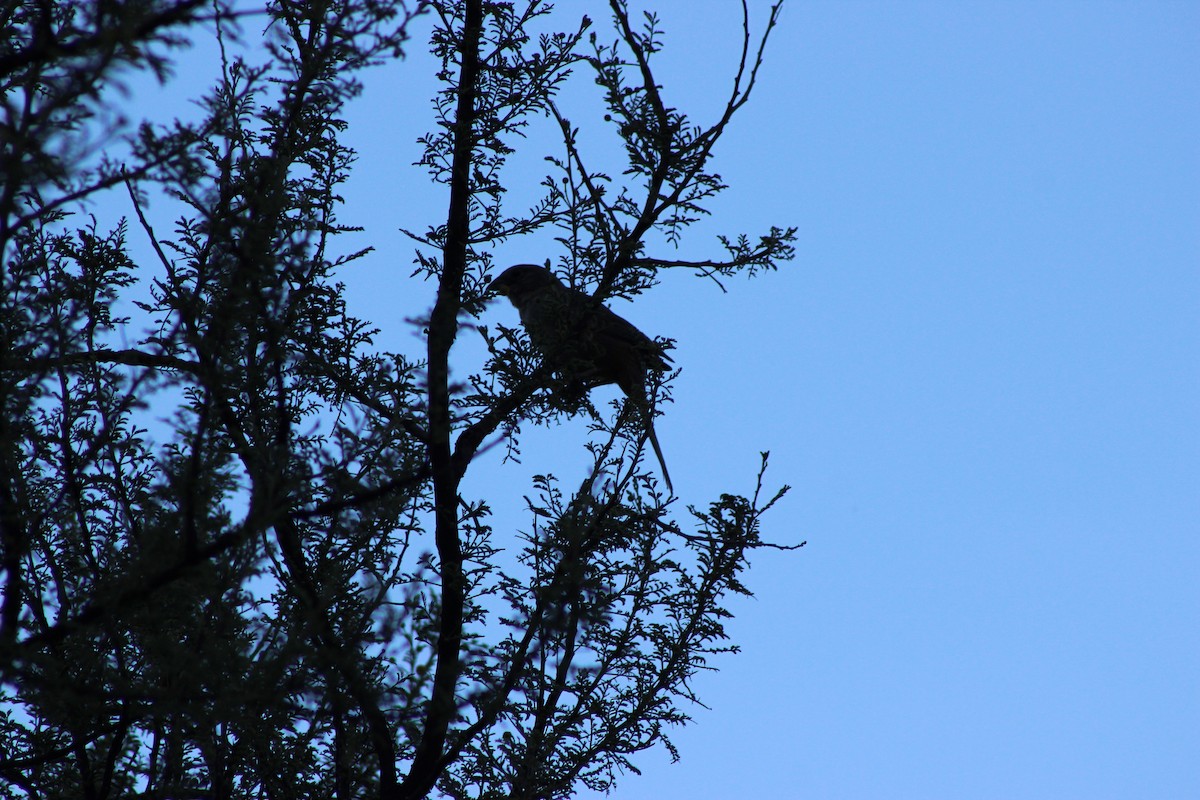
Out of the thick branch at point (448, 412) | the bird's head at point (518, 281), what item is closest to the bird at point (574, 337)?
the thick branch at point (448, 412)

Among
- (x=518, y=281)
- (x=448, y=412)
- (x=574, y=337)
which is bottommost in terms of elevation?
(x=448, y=412)

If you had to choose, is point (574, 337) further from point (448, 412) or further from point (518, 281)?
point (518, 281)

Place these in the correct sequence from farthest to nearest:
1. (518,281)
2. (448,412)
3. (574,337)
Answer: (518,281) < (574,337) < (448,412)

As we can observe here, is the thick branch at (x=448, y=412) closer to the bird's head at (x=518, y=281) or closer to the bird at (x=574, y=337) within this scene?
the bird at (x=574, y=337)

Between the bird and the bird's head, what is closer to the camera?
the bird

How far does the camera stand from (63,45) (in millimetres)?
2566

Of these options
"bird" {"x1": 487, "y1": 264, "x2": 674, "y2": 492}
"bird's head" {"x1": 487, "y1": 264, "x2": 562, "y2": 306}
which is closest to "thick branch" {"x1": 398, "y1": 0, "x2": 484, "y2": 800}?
"bird" {"x1": 487, "y1": 264, "x2": 674, "y2": 492}

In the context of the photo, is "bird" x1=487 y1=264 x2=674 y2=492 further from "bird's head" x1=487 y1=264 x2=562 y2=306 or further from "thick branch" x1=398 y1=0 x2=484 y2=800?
"bird's head" x1=487 y1=264 x2=562 y2=306

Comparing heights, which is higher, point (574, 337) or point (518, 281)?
point (518, 281)

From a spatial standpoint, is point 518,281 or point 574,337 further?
point 518,281

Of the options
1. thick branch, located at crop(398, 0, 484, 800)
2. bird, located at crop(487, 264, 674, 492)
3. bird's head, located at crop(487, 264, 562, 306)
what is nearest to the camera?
thick branch, located at crop(398, 0, 484, 800)

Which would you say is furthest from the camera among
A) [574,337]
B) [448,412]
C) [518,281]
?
[518,281]

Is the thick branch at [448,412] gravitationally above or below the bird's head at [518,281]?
below

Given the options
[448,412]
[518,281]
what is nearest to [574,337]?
[448,412]
